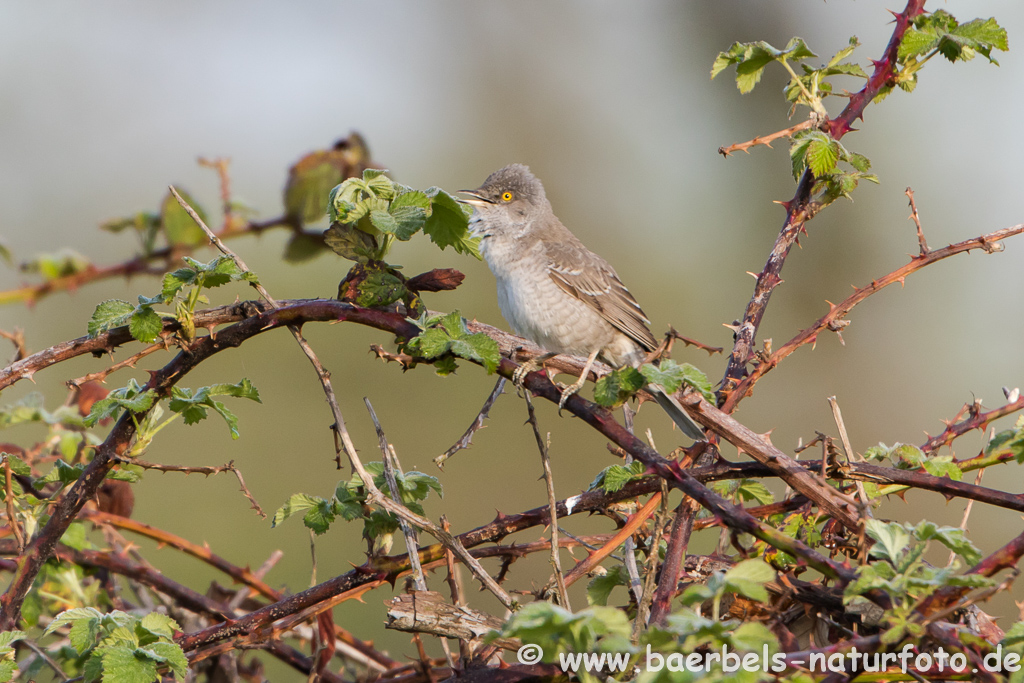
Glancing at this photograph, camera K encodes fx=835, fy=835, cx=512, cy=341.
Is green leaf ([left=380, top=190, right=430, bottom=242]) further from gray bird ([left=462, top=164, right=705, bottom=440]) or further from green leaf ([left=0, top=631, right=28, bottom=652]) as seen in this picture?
gray bird ([left=462, top=164, right=705, bottom=440])

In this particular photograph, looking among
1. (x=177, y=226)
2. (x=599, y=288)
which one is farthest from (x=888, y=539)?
(x=599, y=288)

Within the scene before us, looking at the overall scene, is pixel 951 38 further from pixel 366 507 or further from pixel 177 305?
pixel 177 305

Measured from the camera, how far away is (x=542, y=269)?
4.84 meters

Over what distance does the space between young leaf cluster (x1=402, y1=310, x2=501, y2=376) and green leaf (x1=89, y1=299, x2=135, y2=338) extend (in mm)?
562

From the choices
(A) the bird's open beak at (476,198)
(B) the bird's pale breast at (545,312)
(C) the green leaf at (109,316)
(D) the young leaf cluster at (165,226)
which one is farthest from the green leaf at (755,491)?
(A) the bird's open beak at (476,198)

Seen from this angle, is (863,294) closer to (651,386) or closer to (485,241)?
(651,386)

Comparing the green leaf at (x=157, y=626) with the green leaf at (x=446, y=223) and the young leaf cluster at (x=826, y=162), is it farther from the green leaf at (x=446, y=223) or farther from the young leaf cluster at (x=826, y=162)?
the young leaf cluster at (x=826, y=162)

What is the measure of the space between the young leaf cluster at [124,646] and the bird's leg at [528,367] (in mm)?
805

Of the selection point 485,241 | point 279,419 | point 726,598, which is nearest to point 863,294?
point 726,598

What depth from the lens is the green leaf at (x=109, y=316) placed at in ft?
5.27

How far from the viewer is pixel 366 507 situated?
6.14 ft

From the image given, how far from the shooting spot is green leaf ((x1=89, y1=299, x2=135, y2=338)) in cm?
161

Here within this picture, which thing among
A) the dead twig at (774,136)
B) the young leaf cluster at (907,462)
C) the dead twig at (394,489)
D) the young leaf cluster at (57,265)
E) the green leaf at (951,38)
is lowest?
the dead twig at (394,489)

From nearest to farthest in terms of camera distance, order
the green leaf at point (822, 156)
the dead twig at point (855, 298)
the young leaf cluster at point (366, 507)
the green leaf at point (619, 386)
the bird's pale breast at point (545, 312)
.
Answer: the green leaf at point (619, 386), the young leaf cluster at point (366, 507), the dead twig at point (855, 298), the green leaf at point (822, 156), the bird's pale breast at point (545, 312)
